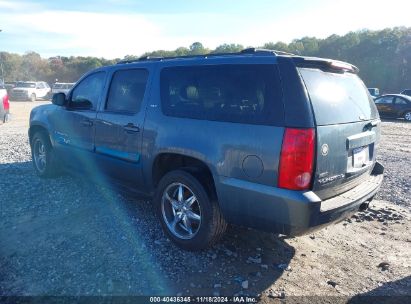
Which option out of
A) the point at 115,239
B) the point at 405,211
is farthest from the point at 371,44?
the point at 115,239

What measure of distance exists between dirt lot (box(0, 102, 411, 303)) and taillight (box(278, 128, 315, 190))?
1.02 m

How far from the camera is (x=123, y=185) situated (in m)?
4.38

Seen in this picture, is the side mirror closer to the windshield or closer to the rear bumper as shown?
the rear bumper

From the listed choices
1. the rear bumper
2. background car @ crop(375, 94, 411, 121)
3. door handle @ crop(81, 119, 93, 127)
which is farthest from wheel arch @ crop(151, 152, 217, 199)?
background car @ crop(375, 94, 411, 121)

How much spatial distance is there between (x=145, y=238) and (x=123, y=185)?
819 mm

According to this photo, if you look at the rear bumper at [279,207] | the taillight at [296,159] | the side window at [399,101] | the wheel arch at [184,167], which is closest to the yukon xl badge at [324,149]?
the taillight at [296,159]

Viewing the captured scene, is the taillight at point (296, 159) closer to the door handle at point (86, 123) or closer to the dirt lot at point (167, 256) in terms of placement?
the dirt lot at point (167, 256)

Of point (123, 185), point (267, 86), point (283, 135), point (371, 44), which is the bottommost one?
point (123, 185)

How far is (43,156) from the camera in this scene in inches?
230

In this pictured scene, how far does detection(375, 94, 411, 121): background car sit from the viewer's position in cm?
1823

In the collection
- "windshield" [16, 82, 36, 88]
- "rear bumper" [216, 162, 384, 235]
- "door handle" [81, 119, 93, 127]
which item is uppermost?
"windshield" [16, 82, 36, 88]

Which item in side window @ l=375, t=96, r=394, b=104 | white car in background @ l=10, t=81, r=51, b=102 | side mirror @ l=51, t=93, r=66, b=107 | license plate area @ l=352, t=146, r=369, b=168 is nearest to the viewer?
license plate area @ l=352, t=146, r=369, b=168

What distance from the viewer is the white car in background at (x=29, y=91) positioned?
100 ft

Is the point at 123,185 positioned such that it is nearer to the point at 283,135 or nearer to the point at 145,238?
the point at 145,238
